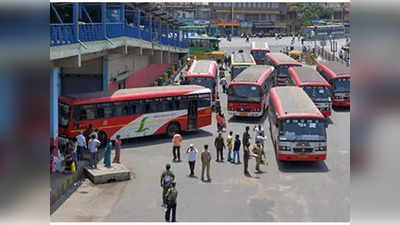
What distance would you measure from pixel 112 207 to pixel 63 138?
5.72 metres

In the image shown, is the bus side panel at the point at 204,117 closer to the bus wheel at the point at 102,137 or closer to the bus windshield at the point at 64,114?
the bus wheel at the point at 102,137

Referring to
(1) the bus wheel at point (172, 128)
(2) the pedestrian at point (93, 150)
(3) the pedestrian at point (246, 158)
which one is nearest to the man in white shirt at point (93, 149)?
(2) the pedestrian at point (93, 150)

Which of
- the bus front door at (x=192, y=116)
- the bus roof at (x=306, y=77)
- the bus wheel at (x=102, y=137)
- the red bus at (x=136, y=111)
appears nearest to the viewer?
the red bus at (x=136, y=111)

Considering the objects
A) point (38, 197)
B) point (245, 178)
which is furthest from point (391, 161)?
point (245, 178)

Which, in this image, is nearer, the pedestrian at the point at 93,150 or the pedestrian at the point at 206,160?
the pedestrian at the point at 206,160

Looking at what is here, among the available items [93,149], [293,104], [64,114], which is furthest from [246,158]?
[64,114]

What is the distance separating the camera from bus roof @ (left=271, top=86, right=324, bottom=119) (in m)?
17.0

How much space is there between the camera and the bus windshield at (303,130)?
16.5 m

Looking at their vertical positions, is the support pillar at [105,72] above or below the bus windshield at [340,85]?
above

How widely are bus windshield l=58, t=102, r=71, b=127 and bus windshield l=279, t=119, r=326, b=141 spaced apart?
23.0ft

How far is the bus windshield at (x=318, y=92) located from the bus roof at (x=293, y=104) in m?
2.97

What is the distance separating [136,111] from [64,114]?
269cm

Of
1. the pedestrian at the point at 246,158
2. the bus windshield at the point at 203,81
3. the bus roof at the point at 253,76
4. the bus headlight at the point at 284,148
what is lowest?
the pedestrian at the point at 246,158

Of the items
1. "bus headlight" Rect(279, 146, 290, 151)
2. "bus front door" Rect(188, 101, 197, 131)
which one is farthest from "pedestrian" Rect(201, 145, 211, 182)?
"bus front door" Rect(188, 101, 197, 131)
